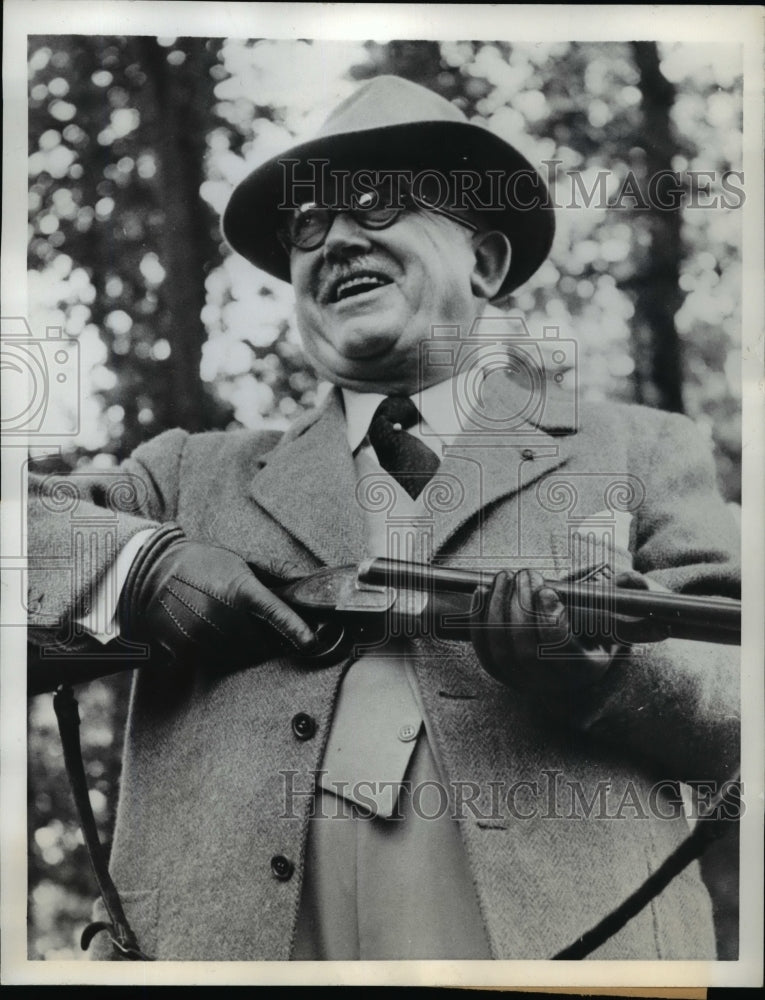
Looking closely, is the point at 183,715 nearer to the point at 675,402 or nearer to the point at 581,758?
the point at 581,758

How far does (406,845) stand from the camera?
9.52 ft

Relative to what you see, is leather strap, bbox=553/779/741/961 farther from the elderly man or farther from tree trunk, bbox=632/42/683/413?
tree trunk, bbox=632/42/683/413

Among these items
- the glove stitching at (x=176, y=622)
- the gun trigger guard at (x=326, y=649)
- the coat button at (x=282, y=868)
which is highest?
the glove stitching at (x=176, y=622)

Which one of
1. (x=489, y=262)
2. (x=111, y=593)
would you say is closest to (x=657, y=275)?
(x=489, y=262)

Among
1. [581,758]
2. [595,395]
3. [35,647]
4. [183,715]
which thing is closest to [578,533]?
[595,395]

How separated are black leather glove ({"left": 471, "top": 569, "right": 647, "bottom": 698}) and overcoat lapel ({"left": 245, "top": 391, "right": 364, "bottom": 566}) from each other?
0.37 meters

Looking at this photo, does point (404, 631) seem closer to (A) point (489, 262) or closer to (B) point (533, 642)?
(B) point (533, 642)

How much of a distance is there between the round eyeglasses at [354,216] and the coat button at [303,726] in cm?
121

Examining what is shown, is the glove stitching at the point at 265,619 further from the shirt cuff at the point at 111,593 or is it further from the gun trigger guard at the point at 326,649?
the shirt cuff at the point at 111,593

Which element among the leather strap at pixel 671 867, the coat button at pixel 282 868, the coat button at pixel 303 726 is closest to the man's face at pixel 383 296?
the coat button at pixel 303 726

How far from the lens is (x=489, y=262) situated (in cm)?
306

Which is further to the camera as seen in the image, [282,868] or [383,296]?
[383,296]

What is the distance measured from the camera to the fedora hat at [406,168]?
3.04 meters

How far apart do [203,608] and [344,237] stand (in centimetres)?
102
